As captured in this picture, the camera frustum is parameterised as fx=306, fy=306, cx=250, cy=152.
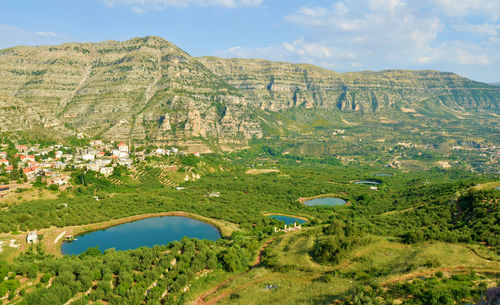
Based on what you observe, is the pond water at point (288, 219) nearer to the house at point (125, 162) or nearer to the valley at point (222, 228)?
the valley at point (222, 228)

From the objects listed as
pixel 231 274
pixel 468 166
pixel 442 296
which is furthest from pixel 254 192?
pixel 468 166

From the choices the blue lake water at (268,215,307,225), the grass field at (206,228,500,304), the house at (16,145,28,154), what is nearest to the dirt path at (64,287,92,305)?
the grass field at (206,228,500,304)

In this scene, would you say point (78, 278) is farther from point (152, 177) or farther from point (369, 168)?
point (369, 168)

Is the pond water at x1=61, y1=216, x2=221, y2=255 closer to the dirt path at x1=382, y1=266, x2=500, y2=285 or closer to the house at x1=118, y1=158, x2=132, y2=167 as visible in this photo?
the dirt path at x1=382, y1=266, x2=500, y2=285

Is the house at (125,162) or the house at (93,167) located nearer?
the house at (93,167)

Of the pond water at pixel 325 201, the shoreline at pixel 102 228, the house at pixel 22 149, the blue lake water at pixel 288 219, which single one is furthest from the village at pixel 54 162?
the pond water at pixel 325 201
